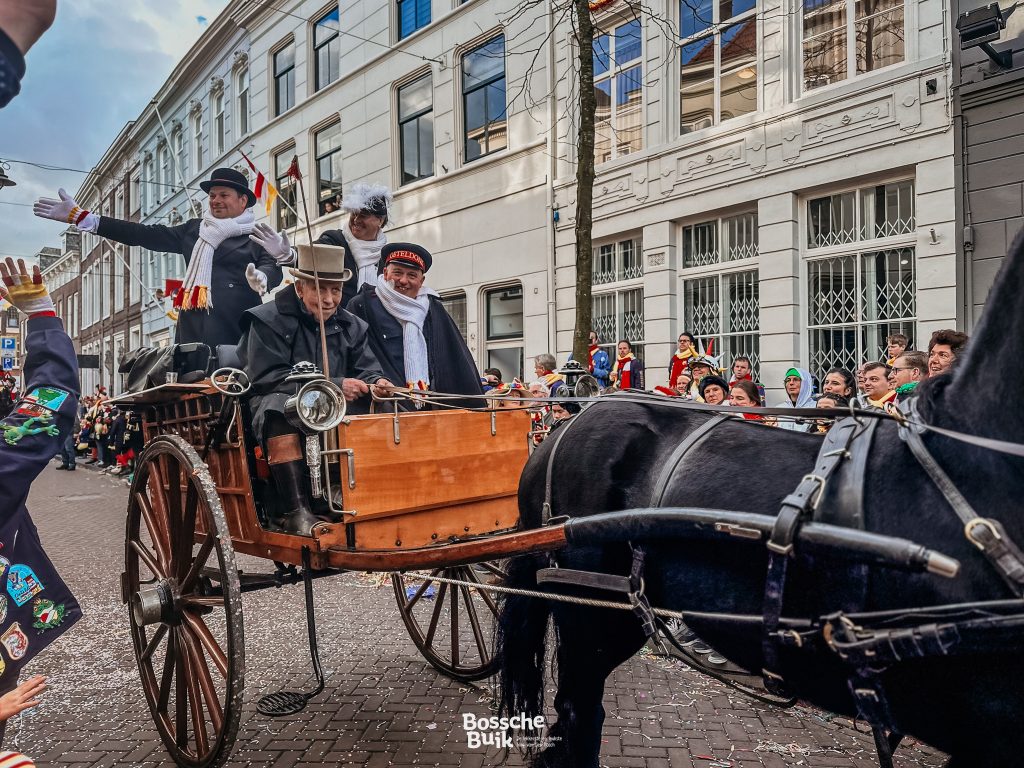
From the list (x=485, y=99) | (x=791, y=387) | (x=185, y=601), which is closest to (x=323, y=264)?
(x=185, y=601)

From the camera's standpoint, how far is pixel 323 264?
3.57m

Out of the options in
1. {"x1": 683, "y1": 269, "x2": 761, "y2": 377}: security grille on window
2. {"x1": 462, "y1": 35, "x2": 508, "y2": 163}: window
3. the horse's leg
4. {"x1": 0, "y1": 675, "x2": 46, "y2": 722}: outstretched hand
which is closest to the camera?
{"x1": 0, "y1": 675, "x2": 46, "y2": 722}: outstretched hand

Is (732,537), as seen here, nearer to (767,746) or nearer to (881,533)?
(881,533)

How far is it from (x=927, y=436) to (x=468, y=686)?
2.74 metres

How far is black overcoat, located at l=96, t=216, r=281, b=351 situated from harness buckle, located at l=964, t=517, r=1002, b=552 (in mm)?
4307

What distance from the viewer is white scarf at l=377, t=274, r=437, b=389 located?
455cm

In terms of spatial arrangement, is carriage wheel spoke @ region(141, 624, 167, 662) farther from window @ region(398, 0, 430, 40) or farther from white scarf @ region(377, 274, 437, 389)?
window @ region(398, 0, 430, 40)

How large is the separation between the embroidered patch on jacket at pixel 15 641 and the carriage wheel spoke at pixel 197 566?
84cm

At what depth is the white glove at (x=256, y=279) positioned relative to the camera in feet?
14.5

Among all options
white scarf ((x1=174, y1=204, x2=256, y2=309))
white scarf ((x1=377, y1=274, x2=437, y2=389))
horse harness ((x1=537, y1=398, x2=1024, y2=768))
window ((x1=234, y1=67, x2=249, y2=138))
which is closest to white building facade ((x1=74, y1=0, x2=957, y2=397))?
white scarf ((x1=174, y1=204, x2=256, y2=309))

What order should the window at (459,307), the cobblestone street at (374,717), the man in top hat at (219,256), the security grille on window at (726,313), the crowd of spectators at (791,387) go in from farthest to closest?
the window at (459,307), the security grille on window at (726,313), the man in top hat at (219,256), the crowd of spectators at (791,387), the cobblestone street at (374,717)

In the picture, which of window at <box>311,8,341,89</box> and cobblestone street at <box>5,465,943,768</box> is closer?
cobblestone street at <box>5,465,943,768</box>

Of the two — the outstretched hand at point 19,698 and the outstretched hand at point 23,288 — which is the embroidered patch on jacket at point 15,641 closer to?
the outstretched hand at point 19,698

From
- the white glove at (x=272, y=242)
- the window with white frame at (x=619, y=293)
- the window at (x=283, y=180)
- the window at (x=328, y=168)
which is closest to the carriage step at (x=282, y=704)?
the white glove at (x=272, y=242)
